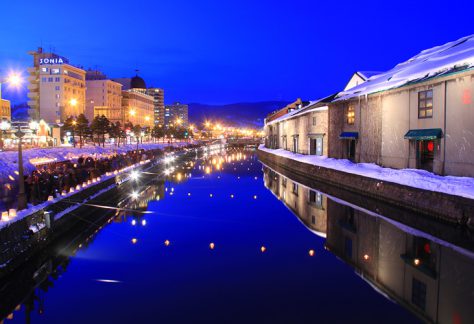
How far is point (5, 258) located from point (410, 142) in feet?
74.8

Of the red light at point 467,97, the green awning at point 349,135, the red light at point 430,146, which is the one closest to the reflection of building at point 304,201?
the green awning at point 349,135

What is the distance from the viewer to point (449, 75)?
2156 centimetres

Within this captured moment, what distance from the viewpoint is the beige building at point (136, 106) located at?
150 m

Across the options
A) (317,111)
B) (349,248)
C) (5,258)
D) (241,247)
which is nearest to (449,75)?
(349,248)

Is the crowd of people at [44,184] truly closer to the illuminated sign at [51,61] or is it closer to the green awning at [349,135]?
the green awning at [349,135]

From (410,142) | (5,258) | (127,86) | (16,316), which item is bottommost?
(16,316)

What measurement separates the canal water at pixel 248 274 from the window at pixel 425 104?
761 centimetres

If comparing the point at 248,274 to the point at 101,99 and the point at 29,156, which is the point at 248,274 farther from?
the point at 101,99

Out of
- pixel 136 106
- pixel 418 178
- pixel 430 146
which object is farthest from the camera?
pixel 136 106

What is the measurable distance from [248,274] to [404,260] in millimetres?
5213

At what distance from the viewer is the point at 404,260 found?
13906mm

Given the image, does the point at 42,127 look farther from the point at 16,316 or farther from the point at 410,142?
the point at 16,316

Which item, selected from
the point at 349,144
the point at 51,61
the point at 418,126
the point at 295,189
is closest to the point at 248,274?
the point at 418,126

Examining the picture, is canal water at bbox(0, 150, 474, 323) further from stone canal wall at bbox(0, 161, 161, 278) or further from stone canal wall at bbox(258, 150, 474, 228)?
stone canal wall at bbox(258, 150, 474, 228)
